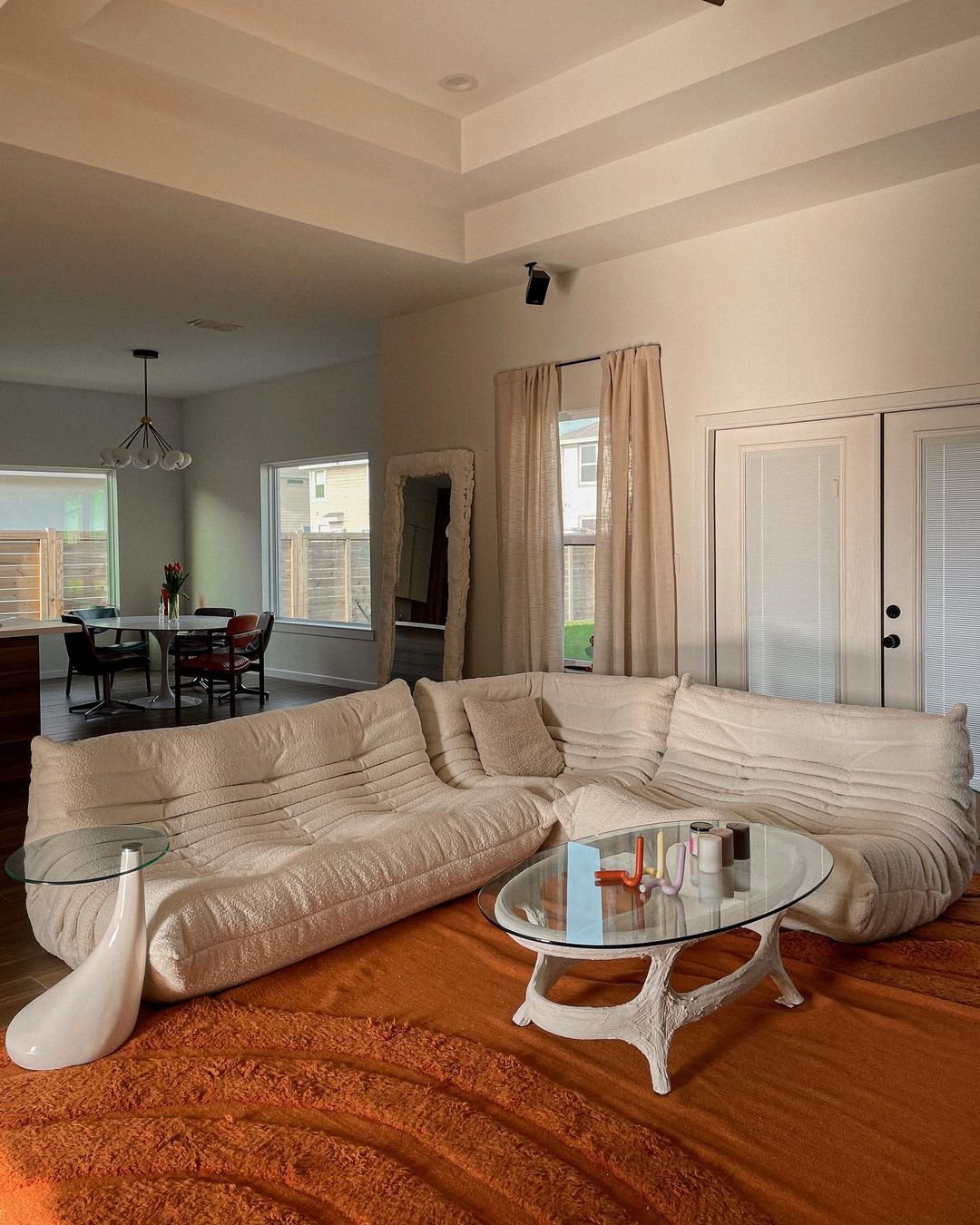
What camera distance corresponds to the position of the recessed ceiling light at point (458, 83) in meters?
4.06

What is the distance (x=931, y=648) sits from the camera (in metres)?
4.16

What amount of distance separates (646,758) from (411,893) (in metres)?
1.38

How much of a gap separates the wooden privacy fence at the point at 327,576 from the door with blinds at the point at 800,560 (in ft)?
13.6

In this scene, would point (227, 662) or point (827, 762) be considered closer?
point (827, 762)

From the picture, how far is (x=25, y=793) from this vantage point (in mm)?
5133

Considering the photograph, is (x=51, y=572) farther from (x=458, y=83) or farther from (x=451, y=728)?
(x=458, y=83)

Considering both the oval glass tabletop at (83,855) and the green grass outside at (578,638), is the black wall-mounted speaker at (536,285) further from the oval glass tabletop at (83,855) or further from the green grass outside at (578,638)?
the oval glass tabletop at (83,855)

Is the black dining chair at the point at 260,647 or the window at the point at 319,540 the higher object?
the window at the point at 319,540

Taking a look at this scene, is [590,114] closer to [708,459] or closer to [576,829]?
[708,459]

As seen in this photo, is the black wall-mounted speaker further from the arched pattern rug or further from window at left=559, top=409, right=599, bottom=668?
the arched pattern rug

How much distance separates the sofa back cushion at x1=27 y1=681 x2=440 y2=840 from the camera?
3.10 meters

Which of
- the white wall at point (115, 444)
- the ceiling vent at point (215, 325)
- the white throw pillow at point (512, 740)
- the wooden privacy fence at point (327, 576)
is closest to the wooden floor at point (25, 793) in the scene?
the wooden privacy fence at point (327, 576)

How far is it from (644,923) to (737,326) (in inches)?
130

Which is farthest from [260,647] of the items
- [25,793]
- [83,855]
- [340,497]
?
[83,855]
